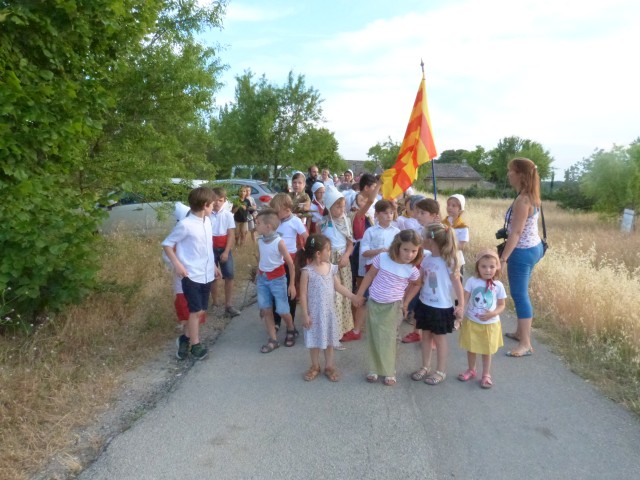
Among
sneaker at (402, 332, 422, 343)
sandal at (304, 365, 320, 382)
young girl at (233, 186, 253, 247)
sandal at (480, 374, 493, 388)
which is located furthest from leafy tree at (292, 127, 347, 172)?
sandal at (480, 374, 493, 388)

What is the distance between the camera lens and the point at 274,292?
514 cm

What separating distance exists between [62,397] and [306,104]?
65.5ft

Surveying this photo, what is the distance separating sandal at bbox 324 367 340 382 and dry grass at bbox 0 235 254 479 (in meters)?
1.74

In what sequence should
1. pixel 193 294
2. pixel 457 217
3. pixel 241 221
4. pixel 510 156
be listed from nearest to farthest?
pixel 193 294 → pixel 457 217 → pixel 241 221 → pixel 510 156

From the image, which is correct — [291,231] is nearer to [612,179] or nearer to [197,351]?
[197,351]

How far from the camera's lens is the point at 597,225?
75.3 feet

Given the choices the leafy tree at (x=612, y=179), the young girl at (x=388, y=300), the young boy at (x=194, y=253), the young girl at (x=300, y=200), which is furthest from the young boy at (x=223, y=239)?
the leafy tree at (x=612, y=179)

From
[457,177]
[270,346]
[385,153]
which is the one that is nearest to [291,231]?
[270,346]

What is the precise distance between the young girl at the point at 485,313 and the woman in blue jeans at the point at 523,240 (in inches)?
19.4

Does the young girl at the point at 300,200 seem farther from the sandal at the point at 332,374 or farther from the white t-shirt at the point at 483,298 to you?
the white t-shirt at the point at 483,298

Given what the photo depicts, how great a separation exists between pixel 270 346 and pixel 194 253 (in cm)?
126

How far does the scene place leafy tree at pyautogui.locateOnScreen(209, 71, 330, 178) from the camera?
2147 cm

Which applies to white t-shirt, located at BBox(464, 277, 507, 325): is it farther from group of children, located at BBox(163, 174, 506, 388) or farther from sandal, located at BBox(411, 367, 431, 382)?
sandal, located at BBox(411, 367, 431, 382)

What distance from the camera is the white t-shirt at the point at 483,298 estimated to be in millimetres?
4125
